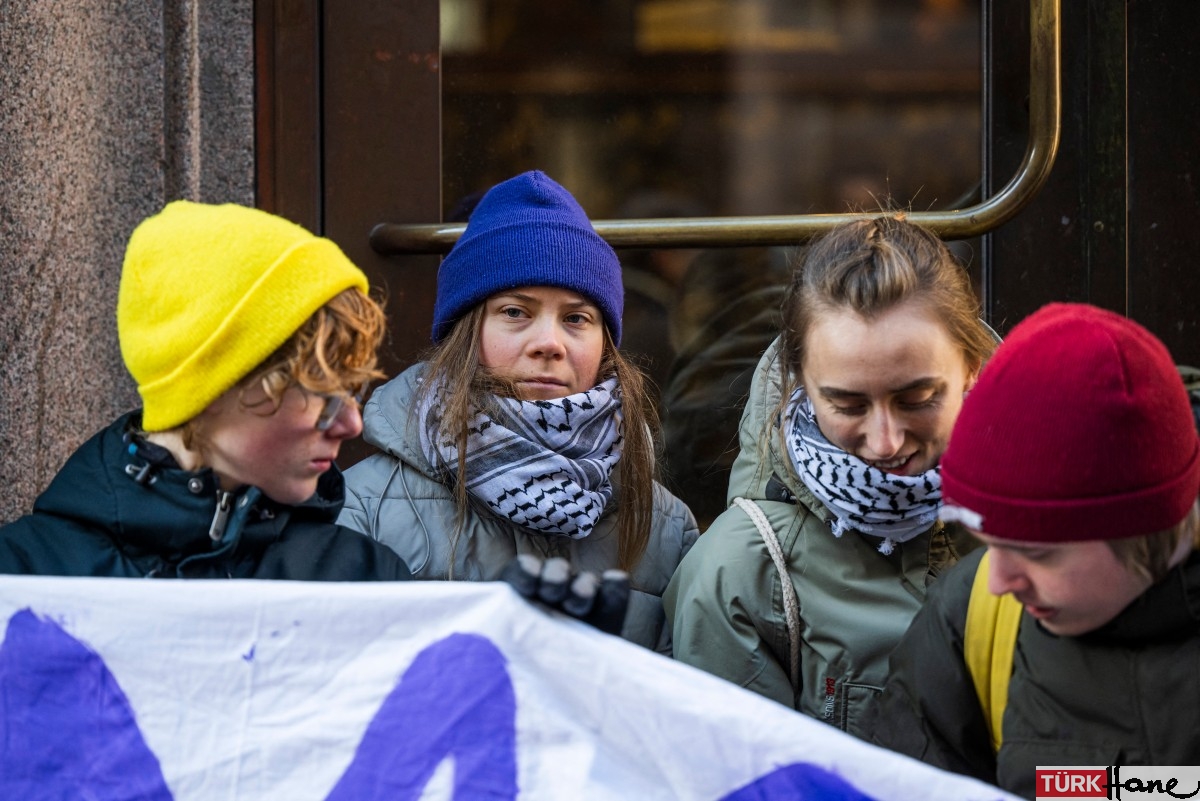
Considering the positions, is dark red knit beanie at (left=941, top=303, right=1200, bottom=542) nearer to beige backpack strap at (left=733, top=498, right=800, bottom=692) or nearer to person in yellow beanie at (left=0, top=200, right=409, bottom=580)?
beige backpack strap at (left=733, top=498, right=800, bottom=692)

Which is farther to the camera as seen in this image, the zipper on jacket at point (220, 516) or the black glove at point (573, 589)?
the zipper on jacket at point (220, 516)

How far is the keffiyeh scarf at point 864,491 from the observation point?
2.06 m

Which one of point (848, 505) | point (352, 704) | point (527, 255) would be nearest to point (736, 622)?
point (848, 505)

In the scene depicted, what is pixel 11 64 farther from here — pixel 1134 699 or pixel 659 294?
pixel 1134 699

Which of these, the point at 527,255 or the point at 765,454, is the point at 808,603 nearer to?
the point at 765,454

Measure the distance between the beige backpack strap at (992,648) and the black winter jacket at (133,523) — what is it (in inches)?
40.7

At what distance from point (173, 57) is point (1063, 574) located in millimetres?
2292

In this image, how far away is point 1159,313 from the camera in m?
3.10

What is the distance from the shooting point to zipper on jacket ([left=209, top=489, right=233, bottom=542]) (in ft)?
6.26

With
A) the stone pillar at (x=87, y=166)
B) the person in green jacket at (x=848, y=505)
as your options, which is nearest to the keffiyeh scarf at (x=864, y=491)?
the person in green jacket at (x=848, y=505)

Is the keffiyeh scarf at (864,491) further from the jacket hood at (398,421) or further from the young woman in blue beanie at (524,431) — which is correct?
the jacket hood at (398,421)

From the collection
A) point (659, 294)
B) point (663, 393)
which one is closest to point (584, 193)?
point (659, 294)

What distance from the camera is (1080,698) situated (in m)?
1.67

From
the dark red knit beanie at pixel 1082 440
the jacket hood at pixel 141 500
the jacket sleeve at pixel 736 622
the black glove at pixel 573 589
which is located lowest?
the jacket sleeve at pixel 736 622
